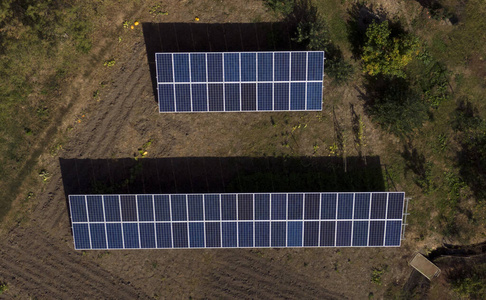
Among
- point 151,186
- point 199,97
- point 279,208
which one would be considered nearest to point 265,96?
point 199,97

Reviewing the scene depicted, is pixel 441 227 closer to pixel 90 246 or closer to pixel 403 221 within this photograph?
pixel 403 221

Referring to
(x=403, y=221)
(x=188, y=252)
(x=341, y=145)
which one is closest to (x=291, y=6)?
(x=341, y=145)

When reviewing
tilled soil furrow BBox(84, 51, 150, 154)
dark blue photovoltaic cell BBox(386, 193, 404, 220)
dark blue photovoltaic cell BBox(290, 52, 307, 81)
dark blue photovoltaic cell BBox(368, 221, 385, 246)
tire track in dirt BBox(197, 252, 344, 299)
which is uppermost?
dark blue photovoltaic cell BBox(290, 52, 307, 81)

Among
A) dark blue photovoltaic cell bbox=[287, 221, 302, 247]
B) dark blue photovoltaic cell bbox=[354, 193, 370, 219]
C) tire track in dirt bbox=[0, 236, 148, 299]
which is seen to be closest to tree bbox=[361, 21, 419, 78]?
dark blue photovoltaic cell bbox=[354, 193, 370, 219]

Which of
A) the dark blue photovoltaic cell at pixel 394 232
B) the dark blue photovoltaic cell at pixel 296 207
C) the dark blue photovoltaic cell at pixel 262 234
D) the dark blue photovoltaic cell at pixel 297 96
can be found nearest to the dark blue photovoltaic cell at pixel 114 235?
the dark blue photovoltaic cell at pixel 262 234

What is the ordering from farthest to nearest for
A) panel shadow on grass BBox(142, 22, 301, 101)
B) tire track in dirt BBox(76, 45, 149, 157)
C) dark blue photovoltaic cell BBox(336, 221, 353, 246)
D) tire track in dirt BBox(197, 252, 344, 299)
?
tire track in dirt BBox(197, 252, 344, 299)
tire track in dirt BBox(76, 45, 149, 157)
panel shadow on grass BBox(142, 22, 301, 101)
dark blue photovoltaic cell BBox(336, 221, 353, 246)

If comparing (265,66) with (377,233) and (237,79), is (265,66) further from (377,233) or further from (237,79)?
(377,233)

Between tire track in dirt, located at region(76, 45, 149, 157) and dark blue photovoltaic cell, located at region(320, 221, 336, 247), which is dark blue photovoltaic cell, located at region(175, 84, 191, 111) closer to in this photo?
tire track in dirt, located at region(76, 45, 149, 157)

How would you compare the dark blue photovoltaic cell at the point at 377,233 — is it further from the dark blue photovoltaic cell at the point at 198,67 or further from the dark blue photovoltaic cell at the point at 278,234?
the dark blue photovoltaic cell at the point at 198,67
